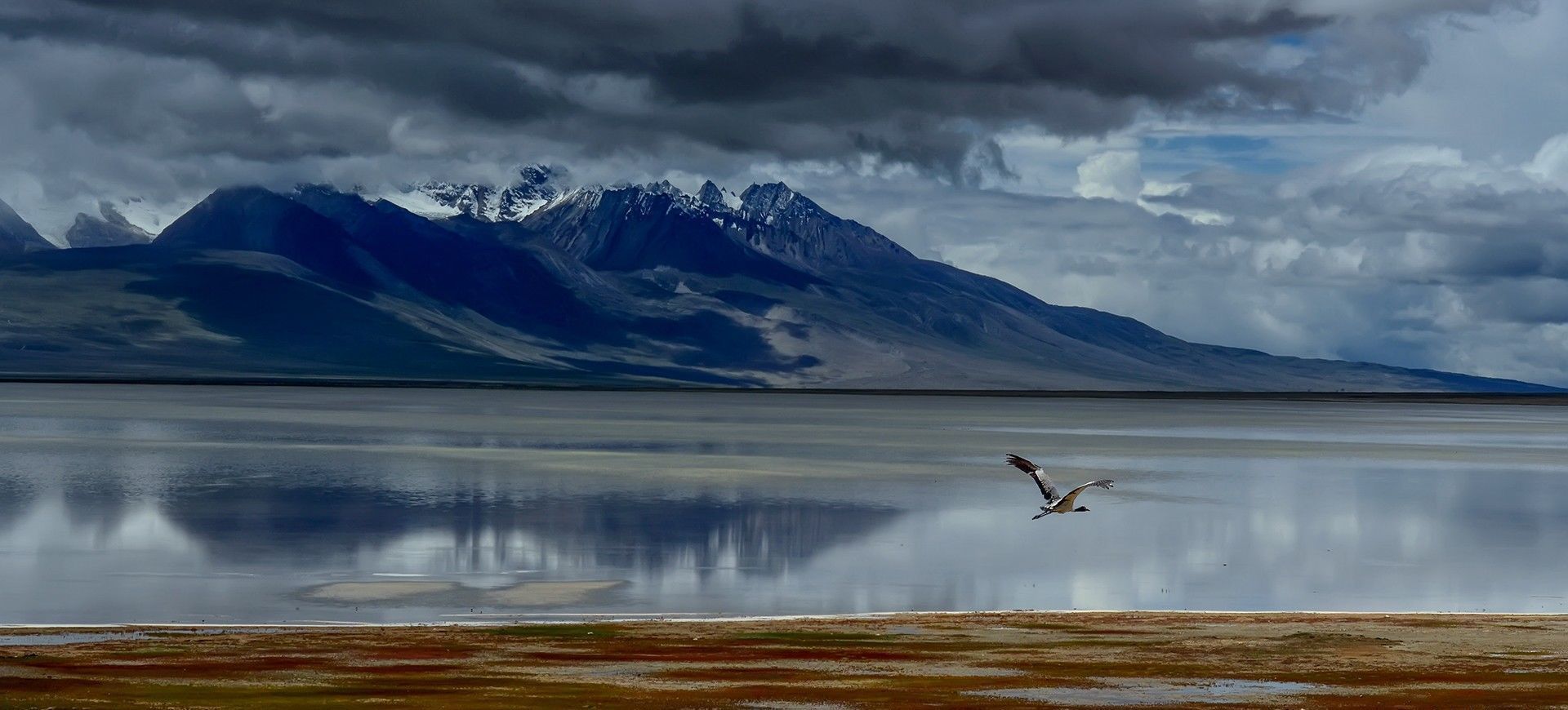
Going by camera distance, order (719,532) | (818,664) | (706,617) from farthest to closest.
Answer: (719,532) → (706,617) → (818,664)

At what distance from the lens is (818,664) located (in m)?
27.7

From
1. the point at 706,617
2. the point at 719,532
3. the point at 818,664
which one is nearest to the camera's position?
the point at 818,664

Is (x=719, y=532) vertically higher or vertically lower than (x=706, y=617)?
higher

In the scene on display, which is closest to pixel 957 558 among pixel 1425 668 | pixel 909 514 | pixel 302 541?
pixel 909 514

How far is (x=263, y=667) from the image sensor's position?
85.2 ft

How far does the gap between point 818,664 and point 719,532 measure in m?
28.7

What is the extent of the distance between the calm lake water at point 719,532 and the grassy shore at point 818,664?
5.69 m

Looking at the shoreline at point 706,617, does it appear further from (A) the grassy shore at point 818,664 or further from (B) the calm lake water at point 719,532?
(B) the calm lake water at point 719,532

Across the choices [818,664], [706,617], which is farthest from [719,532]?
[818,664]

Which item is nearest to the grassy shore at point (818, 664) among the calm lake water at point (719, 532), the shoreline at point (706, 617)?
the shoreline at point (706, 617)

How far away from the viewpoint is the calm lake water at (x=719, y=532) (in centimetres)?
4106

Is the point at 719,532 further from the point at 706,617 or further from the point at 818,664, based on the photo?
the point at 818,664

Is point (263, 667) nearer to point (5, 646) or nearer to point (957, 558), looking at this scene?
point (5, 646)

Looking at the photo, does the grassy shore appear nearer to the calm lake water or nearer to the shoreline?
the shoreline
